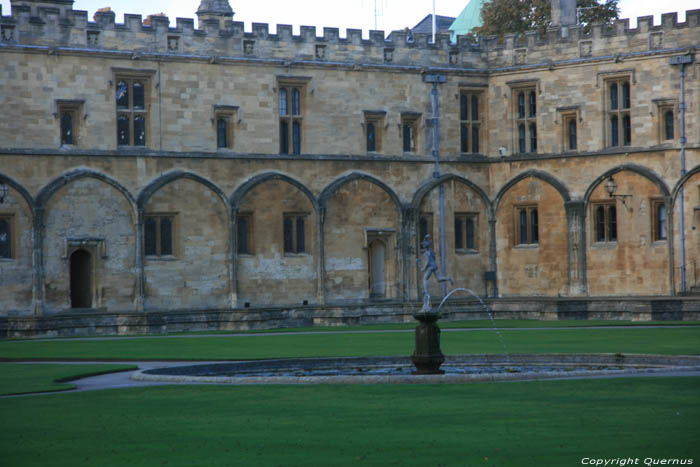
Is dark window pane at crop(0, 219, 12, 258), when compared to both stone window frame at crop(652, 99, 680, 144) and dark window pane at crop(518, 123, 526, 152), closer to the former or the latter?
dark window pane at crop(518, 123, 526, 152)

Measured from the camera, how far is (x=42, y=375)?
63.1ft

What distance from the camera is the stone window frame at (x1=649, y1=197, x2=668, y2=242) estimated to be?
1571 inches

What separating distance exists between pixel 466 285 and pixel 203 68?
11891 mm

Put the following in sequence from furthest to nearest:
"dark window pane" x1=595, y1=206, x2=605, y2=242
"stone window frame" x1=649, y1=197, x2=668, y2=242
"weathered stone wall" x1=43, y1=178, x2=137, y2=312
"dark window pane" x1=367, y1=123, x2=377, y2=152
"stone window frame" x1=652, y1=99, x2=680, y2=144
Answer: "dark window pane" x1=367, y1=123, x2=377, y2=152
"dark window pane" x1=595, y1=206, x2=605, y2=242
"stone window frame" x1=649, y1=197, x2=668, y2=242
"stone window frame" x1=652, y1=99, x2=680, y2=144
"weathered stone wall" x1=43, y1=178, x2=137, y2=312

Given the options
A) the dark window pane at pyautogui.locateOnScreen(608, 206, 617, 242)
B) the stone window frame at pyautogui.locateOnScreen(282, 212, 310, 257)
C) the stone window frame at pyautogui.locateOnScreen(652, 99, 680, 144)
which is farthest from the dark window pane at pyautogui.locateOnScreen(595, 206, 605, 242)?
the stone window frame at pyautogui.locateOnScreen(282, 212, 310, 257)

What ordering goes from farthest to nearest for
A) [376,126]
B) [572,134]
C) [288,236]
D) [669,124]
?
[376,126]
[572,134]
[288,236]
[669,124]

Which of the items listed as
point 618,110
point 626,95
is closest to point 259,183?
Answer: point 618,110

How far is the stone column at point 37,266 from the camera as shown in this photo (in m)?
36.5

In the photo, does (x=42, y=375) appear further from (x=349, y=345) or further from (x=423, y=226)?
(x=423, y=226)

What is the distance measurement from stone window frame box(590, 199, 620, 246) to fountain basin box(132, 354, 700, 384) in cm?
2090

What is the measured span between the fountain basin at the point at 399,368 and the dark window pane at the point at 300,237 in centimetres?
2027

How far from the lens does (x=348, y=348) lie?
24438 millimetres

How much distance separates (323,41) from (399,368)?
2267 cm

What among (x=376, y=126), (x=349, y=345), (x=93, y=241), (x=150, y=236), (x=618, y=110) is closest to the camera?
(x=349, y=345)
